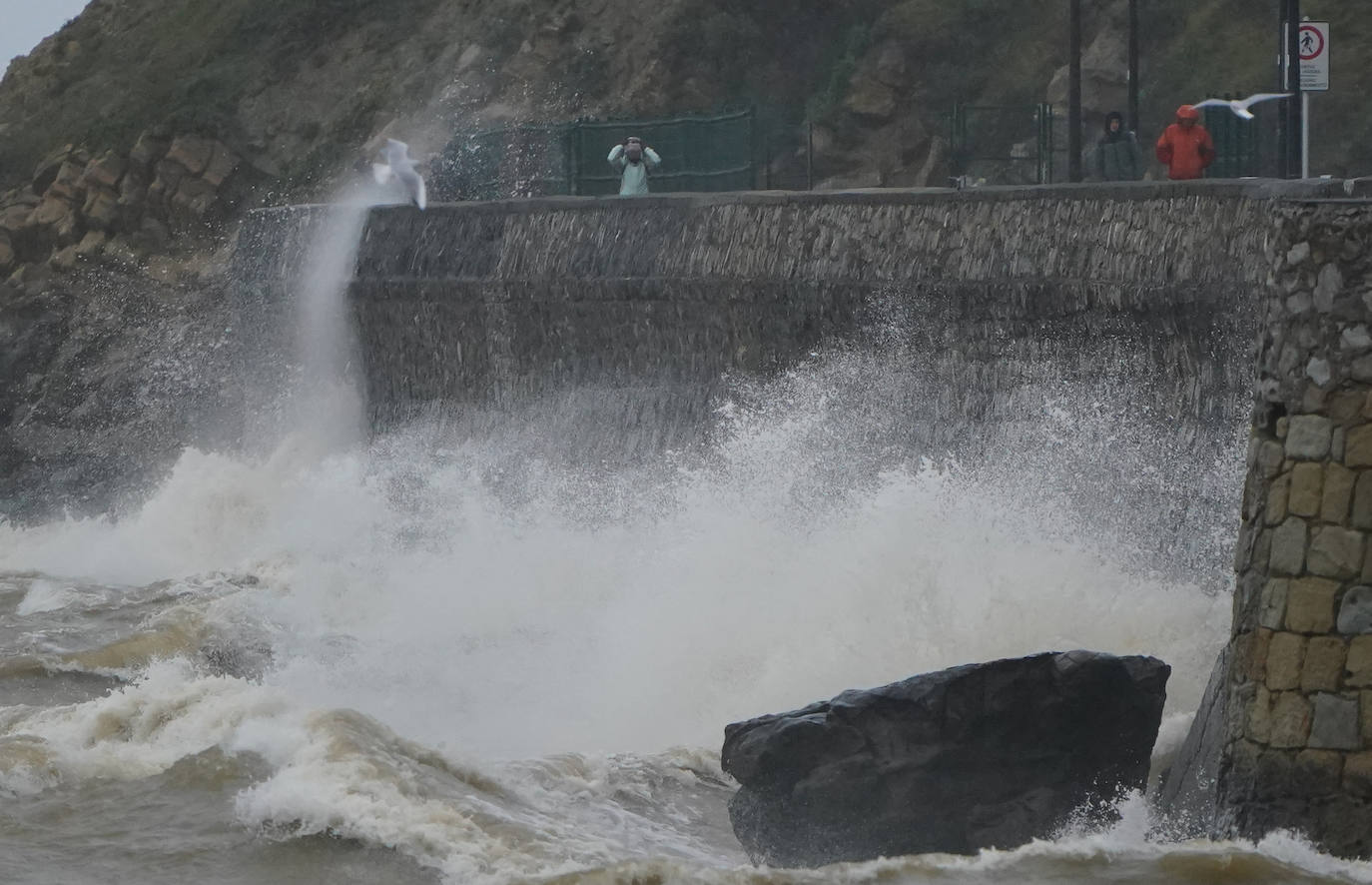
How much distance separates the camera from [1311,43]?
1334 cm

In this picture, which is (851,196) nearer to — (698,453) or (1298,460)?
(698,453)

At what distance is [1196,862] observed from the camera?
6.50 meters

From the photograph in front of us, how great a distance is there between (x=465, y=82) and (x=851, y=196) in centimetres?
1636

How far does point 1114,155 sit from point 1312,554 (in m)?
9.53

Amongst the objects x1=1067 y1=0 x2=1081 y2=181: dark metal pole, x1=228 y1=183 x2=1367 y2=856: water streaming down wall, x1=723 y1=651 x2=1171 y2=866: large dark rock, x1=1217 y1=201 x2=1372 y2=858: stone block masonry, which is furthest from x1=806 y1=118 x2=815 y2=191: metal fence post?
x1=1217 y1=201 x2=1372 y2=858: stone block masonry

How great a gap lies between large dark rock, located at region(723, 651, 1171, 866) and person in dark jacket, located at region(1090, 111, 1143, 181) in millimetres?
8644

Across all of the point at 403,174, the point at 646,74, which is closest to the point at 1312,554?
→ the point at 403,174

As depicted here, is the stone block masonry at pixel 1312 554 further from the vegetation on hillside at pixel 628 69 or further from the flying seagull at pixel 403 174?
the vegetation on hillside at pixel 628 69

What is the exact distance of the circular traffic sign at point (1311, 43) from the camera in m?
13.3

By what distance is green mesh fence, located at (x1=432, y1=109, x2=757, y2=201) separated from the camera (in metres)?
17.9

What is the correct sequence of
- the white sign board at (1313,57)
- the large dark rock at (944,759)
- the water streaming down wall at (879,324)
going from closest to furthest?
the large dark rock at (944,759)
the water streaming down wall at (879,324)
the white sign board at (1313,57)

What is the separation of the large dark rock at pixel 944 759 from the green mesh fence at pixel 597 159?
10709 mm

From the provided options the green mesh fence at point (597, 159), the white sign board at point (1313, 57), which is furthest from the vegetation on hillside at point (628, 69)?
the white sign board at point (1313, 57)

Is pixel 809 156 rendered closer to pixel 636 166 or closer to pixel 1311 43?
pixel 636 166
